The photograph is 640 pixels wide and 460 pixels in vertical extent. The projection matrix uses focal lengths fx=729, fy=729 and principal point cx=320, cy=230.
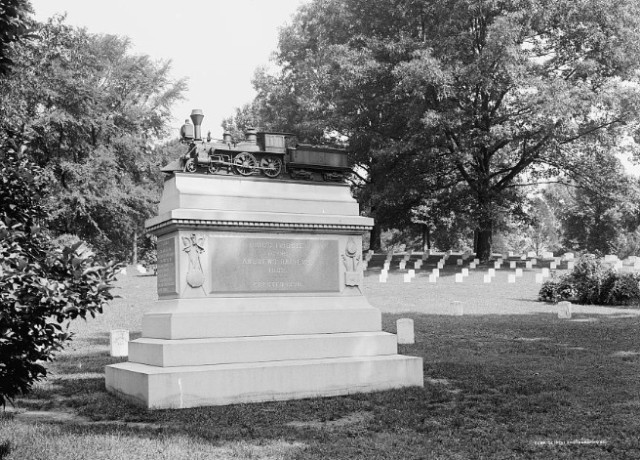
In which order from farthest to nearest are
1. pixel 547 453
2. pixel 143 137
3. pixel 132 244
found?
pixel 132 244
pixel 143 137
pixel 547 453

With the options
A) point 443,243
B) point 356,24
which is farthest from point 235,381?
point 443,243

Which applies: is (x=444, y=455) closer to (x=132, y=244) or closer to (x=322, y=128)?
(x=322, y=128)

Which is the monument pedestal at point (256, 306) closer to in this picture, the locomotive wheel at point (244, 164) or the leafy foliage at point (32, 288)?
the locomotive wheel at point (244, 164)

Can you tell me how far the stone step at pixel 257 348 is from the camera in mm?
9586

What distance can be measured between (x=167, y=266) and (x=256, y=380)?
2.09 metres

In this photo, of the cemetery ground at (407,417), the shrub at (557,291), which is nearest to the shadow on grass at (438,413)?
the cemetery ground at (407,417)

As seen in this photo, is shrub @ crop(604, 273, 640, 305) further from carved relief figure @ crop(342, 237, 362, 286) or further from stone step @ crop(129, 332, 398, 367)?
carved relief figure @ crop(342, 237, 362, 286)

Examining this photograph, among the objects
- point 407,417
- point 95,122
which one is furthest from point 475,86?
point 407,417

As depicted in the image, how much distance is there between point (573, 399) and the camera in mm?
9406

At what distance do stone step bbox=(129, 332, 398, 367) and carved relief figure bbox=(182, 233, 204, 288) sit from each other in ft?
2.68

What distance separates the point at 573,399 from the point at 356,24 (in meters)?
35.8

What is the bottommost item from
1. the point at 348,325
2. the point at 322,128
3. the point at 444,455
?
the point at 444,455

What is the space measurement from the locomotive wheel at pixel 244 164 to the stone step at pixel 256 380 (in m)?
2.79

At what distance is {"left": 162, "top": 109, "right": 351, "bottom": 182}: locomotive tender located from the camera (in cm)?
1045
